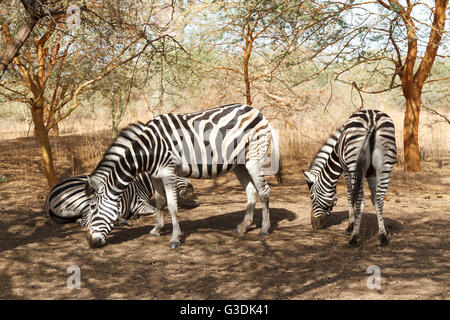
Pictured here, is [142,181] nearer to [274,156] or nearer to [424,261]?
[274,156]

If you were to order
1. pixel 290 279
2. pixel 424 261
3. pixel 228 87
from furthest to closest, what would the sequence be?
1. pixel 228 87
2. pixel 424 261
3. pixel 290 279

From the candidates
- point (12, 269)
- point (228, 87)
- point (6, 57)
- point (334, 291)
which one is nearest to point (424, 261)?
point (334, 291)

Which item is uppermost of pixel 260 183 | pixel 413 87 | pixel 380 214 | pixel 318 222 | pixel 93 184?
pixel 413 87

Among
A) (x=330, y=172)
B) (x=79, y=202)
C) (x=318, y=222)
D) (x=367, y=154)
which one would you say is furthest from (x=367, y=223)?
(x=79, y=202)

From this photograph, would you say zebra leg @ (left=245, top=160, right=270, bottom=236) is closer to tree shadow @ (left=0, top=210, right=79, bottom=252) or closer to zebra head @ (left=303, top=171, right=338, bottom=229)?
zebra head @ (left=303, top=171, right=338, bottom=229)

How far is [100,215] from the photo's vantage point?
5.33 m

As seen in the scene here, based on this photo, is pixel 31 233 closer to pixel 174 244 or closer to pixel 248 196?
pixel 174 244

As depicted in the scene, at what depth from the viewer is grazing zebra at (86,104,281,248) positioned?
17.6 ft

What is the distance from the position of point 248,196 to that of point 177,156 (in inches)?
48.2

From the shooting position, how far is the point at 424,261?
14.9ft

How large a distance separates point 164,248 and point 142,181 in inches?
87.0

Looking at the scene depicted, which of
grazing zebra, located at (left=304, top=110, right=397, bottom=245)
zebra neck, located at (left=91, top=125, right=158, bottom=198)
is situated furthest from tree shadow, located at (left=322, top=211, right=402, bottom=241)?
zebra neck, located at (left=91, top=125, right=158, bottom=198)

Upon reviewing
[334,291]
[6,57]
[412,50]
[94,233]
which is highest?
[412,50]

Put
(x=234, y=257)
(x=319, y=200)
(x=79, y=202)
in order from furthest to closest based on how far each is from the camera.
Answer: (x=79, y=202) → (x=319, y=200) → (x=234, y=257)
